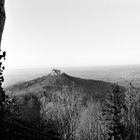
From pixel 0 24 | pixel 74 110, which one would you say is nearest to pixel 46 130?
pixel 74 110

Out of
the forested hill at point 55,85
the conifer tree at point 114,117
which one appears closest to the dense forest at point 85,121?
the conifer tree at point 114,117

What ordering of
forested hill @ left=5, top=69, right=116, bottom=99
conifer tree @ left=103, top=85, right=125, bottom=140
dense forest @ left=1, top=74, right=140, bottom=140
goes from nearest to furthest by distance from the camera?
conifer tree @ left=103, top=85, right=125, bottom=140 < dense forest @ left=1, top=74, right=140, bottom=140 < forested hill @ left=5, top=69, right=116, bottom=99

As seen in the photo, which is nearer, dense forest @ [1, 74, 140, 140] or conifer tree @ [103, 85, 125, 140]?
conifer tree @ [103, 85, 125, 140]

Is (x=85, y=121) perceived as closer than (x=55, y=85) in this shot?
Yes

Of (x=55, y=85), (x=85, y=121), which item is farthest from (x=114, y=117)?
(x=55, y=85)

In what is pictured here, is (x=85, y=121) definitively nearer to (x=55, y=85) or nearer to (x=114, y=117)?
(x=114, y=117)

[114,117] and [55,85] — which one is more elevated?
[114,117]

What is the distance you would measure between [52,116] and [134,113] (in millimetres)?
23329

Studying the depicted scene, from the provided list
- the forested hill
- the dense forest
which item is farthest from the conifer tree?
the forested hill

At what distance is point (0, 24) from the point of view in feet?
32.4

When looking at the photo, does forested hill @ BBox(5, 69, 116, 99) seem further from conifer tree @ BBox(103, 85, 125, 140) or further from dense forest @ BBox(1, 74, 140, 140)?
conifer tree @ BBox(103, 85, 125, 140)

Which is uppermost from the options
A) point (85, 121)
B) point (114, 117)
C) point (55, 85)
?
point (114, 117)

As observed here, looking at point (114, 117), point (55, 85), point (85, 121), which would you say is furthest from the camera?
point (55, 85)

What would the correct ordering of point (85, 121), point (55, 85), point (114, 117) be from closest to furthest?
point (114, 117)
point (85, 121)
point (55, 85)
